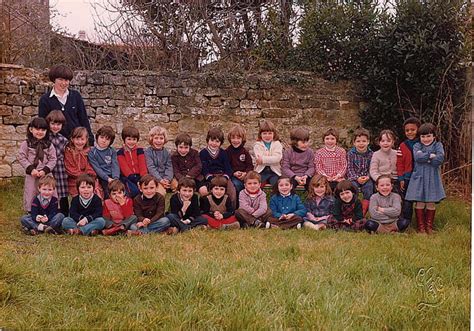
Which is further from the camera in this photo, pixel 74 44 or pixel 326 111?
pixel 326 111

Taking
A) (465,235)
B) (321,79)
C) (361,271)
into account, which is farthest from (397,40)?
(361,271)

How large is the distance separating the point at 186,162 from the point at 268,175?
0.85m

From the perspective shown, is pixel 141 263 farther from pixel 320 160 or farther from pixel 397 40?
pixel 397 40

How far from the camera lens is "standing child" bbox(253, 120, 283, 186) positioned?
215 inches

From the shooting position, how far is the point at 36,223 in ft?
14.8

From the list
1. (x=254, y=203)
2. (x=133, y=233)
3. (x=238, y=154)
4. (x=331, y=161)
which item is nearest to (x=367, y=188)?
(x=331, y=161)

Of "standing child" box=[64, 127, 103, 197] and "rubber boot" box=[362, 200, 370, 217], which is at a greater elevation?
"standing child" box=[64, 127, 103, 197]

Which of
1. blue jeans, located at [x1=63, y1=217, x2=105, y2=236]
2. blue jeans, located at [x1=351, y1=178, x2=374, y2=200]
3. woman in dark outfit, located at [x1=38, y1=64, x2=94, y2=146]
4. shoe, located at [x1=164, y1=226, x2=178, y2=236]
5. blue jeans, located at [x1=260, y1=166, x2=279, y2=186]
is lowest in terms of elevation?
shoe, located at [x1=164, y1=226, x2=178, y2=236]

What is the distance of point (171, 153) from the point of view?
5426mm

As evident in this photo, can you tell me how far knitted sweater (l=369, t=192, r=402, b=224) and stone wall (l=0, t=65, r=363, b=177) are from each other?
1.33m

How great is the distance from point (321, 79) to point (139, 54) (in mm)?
2189

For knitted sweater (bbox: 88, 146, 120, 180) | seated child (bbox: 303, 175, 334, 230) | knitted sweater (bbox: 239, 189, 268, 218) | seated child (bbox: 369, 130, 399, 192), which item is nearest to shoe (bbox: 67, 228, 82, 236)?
knitted sweater (bbox: 88, 146, 120, 180)

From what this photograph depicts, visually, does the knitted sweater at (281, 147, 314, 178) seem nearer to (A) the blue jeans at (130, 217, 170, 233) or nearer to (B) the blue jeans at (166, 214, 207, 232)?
(B) the blue jeans at (166, 214, 207, 232)

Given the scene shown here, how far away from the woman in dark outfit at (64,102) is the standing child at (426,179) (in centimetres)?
304
